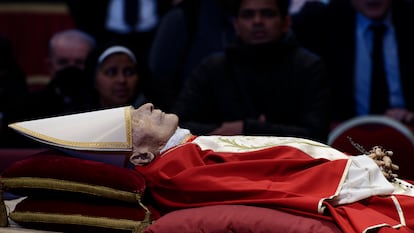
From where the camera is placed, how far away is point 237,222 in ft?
8.63

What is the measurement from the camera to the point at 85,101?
436cm

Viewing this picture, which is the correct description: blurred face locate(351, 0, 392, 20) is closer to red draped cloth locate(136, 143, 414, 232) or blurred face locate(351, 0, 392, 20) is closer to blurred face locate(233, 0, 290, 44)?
blurred face locate(233, 0, 290, 44)

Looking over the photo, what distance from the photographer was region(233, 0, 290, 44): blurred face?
13.7ft

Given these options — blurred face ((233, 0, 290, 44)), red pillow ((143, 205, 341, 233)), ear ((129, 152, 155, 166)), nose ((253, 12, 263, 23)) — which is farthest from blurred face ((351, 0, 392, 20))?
red pillow ((143, 205, 341, 233))

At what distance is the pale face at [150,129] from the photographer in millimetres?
3037

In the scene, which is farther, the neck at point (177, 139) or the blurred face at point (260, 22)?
the blurred face at point (260, 22)

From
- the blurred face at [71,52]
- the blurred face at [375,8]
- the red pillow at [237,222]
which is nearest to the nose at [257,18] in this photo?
the blurred face at [375,8]

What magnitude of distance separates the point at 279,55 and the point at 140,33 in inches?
47.5

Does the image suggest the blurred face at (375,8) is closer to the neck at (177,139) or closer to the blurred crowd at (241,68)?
the blurred crowd at (241,68)

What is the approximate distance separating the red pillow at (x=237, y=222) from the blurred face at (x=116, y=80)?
1.64 metres

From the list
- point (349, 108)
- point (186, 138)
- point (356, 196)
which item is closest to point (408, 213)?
point (356, 196)

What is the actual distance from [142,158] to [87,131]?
0.21 metres

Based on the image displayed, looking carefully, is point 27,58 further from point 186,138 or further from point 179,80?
point 186,138

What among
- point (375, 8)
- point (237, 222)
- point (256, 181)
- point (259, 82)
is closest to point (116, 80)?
point (259, 82)
